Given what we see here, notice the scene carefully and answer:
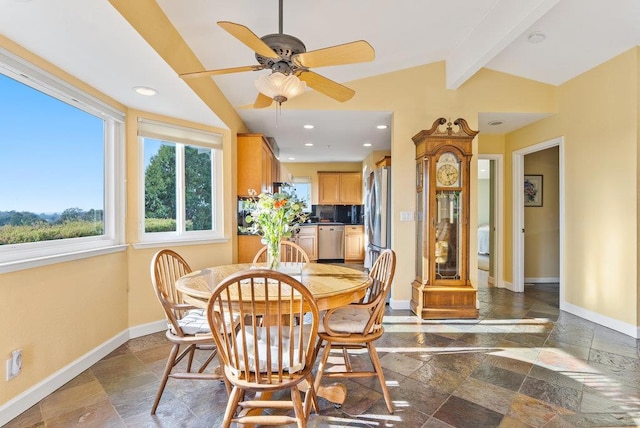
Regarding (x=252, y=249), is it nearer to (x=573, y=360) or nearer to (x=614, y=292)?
(x=573, y=360)

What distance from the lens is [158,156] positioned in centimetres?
313

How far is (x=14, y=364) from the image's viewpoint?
1.77 m

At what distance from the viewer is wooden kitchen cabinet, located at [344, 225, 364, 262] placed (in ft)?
23.2

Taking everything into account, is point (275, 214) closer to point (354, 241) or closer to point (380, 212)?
point (380, 212)

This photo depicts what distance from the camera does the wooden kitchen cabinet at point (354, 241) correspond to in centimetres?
706

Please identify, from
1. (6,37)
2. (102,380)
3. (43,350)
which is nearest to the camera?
(6,37)

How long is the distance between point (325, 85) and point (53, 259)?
208 centimetres

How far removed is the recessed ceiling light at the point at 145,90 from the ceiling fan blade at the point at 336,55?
1.37m

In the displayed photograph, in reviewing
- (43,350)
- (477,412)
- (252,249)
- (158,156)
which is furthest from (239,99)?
(477,412)

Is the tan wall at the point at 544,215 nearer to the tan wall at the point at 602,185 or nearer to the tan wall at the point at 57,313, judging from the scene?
the tan wall at the point at 602,185

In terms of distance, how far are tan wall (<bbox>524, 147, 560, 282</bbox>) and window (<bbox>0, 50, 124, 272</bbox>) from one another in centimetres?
565

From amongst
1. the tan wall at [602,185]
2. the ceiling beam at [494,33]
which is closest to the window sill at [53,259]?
the ceiling beam at [494,33]

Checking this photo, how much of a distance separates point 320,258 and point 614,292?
5.05 meters

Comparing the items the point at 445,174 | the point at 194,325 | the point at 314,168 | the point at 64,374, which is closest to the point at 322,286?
the point at 194,325
